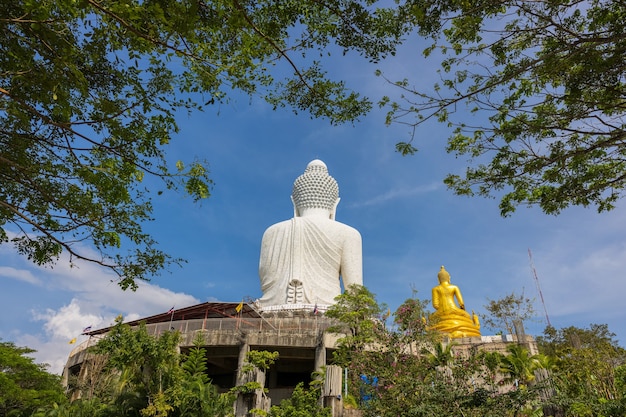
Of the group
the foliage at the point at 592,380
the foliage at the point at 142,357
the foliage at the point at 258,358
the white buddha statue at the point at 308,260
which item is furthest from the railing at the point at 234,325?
the foliage at the point at 142,357

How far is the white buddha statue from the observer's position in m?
23.4

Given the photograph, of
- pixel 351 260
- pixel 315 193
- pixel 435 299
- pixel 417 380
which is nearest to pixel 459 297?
pixel 435 299

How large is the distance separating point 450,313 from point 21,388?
1687cm

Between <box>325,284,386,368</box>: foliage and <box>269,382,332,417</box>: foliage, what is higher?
<box>325,284,386,368</box>: foliage

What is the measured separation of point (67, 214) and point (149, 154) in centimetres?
171

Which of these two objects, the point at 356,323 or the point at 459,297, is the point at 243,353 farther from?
the point at 459,297

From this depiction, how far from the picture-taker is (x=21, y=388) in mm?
14211

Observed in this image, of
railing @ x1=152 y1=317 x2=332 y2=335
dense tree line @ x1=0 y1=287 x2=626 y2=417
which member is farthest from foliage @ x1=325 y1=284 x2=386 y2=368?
railing @ x1=152 y1=317 x2=332 y2=335

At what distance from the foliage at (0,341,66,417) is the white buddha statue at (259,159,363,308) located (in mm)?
10290

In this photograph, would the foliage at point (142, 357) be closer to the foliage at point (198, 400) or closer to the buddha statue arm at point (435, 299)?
the foliage at point (198, 400)

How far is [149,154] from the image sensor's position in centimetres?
647

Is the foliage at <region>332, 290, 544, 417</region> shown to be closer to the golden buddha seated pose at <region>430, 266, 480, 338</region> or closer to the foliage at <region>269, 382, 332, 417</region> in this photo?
the foliage at <region>269, 382, 332, 417</region>

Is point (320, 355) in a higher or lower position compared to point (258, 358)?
higher

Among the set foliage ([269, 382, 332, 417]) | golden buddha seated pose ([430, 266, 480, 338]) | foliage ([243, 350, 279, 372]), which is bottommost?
foliage ([269, 382, 332, 417])
